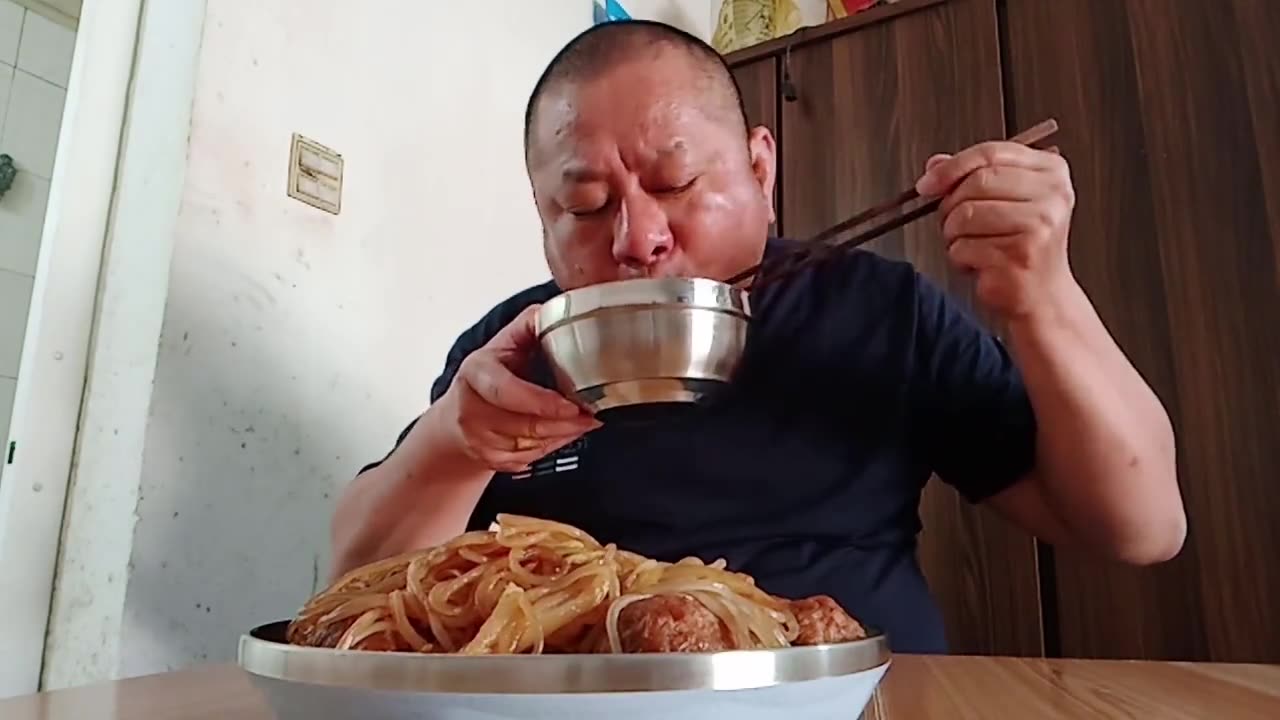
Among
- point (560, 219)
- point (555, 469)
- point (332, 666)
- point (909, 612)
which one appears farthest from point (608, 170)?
point (332, 666)

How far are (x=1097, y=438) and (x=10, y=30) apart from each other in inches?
97.6

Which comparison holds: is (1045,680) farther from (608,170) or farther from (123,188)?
(123,188)

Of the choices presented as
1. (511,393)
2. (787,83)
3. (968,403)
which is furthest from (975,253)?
(787,83)

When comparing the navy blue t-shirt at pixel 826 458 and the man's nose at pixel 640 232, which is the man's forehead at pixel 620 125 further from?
the navy blue t-shirt at pixel 826 458

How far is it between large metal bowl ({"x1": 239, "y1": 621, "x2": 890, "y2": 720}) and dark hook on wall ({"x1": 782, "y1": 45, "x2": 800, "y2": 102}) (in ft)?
5.02

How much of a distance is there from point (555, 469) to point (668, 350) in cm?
43

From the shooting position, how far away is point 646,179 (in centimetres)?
84

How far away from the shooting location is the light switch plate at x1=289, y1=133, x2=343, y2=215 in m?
1.18

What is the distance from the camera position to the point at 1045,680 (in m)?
0.56

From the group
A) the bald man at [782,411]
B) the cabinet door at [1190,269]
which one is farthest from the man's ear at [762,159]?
the cabinet door at [1190,269]

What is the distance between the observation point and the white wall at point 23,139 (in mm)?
2078

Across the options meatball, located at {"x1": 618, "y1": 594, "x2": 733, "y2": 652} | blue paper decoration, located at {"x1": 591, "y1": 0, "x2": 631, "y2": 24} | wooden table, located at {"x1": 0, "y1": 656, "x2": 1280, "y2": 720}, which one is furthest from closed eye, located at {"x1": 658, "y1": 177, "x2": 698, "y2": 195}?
blue paper decoration, located at {"x1": 591, "y1": 0, "x2": 631, "y2": 24}

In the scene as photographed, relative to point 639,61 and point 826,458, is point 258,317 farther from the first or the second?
point 826,458

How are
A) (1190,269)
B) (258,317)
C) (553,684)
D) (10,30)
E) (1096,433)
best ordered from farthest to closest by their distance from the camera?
(10,30), (1190,269), (258,317), (1096,433), (553,684)
